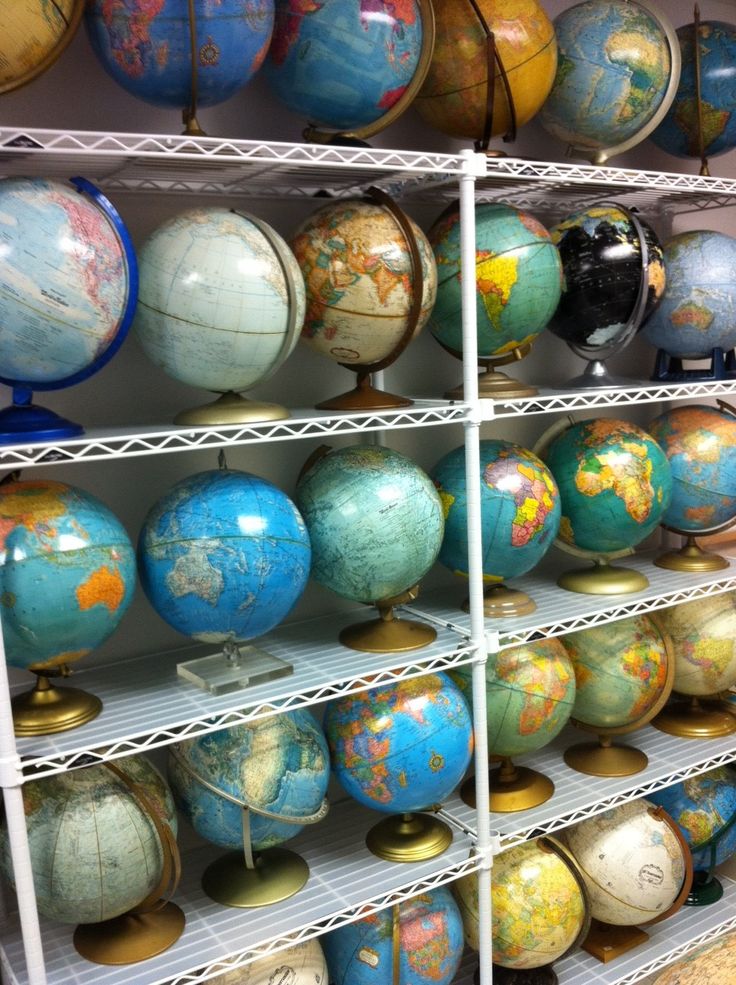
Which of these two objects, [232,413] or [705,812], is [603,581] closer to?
[705,812]

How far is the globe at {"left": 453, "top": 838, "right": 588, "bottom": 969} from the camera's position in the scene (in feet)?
6.24

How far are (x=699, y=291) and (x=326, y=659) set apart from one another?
1.19m

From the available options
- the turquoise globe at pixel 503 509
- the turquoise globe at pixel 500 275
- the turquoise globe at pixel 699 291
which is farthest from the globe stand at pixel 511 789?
the turquoise globe at pixel 699 291

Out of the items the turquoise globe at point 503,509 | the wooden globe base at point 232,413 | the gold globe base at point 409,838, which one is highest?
the wooden globe base at point 232,413

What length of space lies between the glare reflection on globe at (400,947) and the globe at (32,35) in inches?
62.9

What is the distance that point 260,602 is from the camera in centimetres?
153

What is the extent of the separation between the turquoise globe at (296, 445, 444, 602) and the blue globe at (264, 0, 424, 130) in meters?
0.63

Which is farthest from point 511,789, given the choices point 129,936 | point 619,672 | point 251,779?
point 129,936

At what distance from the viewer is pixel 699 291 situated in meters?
2.09

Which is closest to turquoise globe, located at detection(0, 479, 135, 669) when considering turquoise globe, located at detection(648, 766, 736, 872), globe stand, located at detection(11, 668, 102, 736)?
globe stand, located at detection(11, 668, 102, 736)

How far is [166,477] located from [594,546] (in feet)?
3.14

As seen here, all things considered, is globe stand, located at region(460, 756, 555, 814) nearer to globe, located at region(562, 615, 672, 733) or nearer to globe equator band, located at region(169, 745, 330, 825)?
globe, located at region(562, 615, 672, 733)

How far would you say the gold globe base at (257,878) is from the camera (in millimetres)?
1682

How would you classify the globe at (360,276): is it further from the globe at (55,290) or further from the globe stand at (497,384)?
the globe at (55,290)
